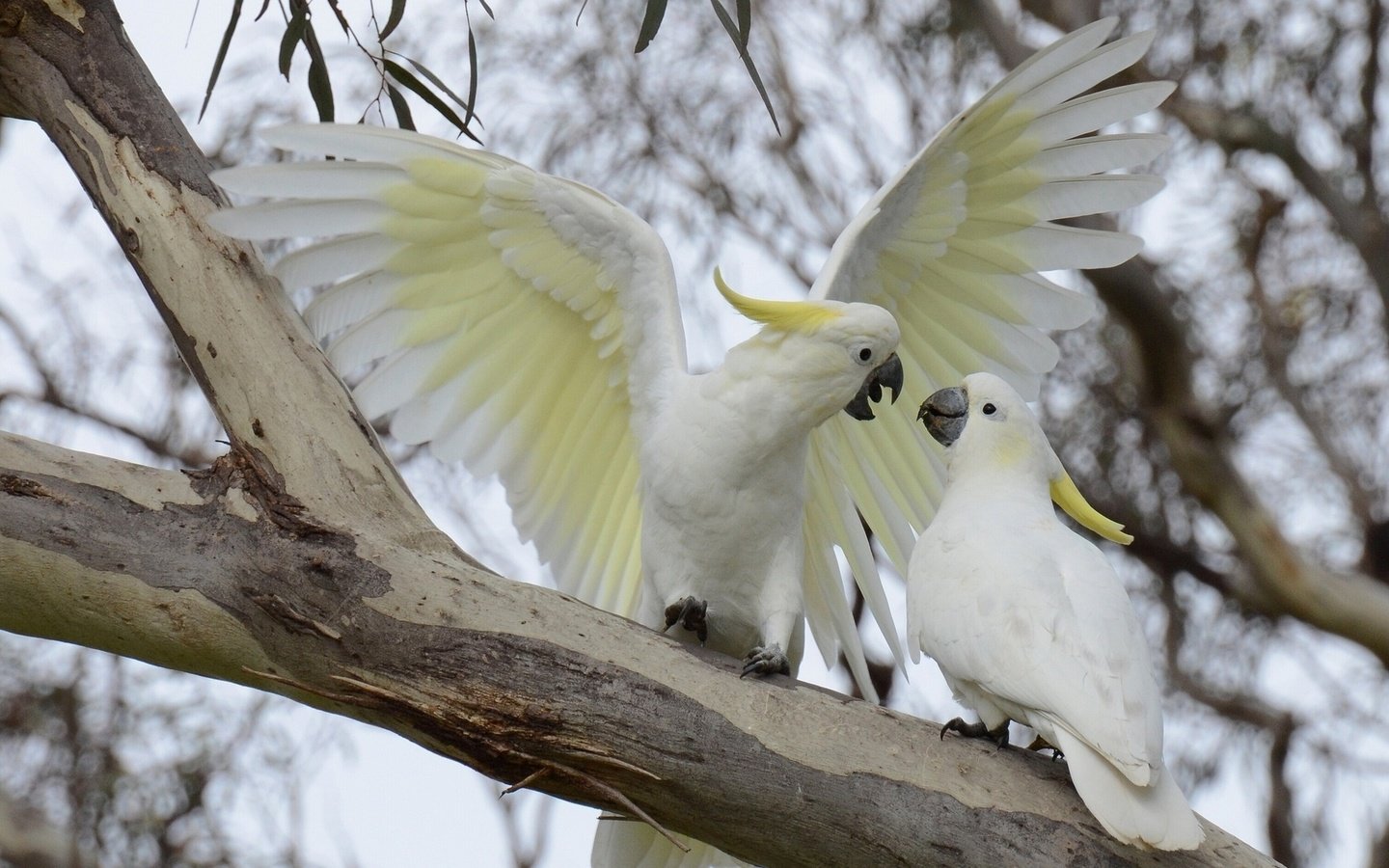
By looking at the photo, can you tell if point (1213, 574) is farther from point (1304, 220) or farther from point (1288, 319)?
point (1304, 220)

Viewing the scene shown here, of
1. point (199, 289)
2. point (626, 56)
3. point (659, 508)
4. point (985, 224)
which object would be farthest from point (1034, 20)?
point (199, 289)

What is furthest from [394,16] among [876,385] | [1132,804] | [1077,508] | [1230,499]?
[1230,499]

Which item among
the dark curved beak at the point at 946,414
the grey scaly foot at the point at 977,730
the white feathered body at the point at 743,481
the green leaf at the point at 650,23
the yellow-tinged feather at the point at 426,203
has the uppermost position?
the green leaf at the point at 650,23

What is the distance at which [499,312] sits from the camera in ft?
8.14

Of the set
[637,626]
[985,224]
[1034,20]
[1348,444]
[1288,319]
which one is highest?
[1034,20]

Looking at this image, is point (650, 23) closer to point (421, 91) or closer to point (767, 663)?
point (421, 91)

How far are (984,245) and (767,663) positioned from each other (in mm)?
946

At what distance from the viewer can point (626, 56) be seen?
4977 mm

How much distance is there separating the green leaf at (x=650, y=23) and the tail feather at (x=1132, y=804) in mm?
1127

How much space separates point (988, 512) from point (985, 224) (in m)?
0.69

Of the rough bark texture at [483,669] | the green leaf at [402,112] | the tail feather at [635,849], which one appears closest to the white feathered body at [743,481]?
the tail feather at [635,849]

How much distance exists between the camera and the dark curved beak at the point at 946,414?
7.54 ft

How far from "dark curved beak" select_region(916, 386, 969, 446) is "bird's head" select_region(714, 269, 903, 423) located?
0.11 meters

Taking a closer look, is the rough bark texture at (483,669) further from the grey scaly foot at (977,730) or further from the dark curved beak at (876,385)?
the dark curved beak at (876,385)
